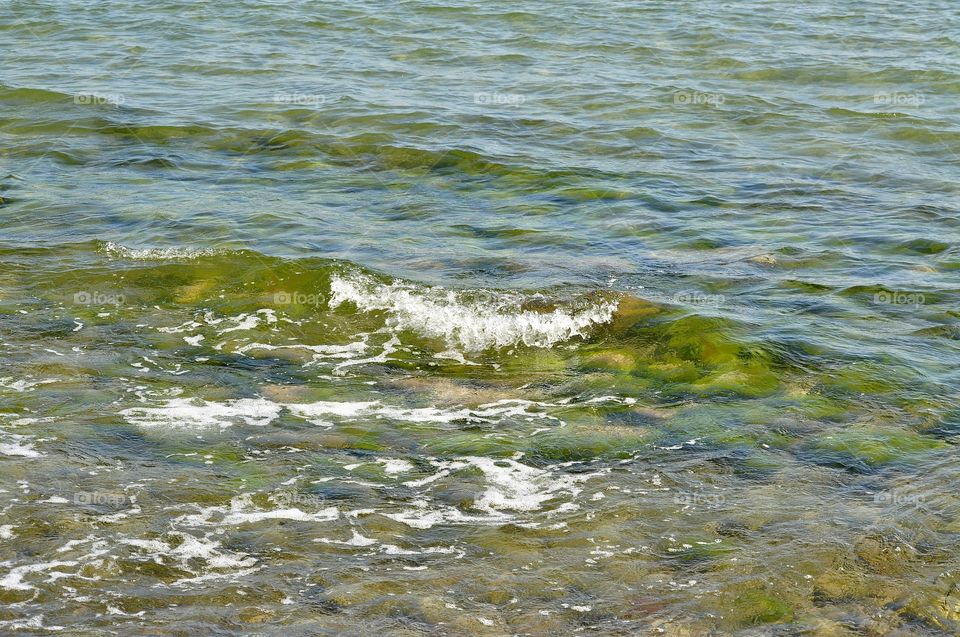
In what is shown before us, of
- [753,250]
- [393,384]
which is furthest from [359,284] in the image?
[753,250]

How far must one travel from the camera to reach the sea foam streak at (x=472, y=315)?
891 centimetres

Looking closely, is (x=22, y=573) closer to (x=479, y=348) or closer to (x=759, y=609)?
(x=759, y=609)

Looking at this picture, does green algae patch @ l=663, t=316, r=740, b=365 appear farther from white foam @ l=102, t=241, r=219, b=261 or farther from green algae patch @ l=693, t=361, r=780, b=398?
white foam @ l=102, t=241, r=219, b=261

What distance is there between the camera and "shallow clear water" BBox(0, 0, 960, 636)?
18.8ft

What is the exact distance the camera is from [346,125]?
14.6 metres

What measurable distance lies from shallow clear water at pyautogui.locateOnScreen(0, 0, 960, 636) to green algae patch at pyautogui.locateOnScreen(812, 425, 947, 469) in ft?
0.08

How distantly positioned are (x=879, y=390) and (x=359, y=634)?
14.9 feet

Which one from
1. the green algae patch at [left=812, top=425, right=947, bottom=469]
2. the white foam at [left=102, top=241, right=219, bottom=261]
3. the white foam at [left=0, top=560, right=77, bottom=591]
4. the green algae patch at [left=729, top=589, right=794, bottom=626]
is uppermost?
the white foam at [left=102, top=241, right=219, bottom=261]

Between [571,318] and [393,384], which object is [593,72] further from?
[393,384]

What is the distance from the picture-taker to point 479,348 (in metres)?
8.77

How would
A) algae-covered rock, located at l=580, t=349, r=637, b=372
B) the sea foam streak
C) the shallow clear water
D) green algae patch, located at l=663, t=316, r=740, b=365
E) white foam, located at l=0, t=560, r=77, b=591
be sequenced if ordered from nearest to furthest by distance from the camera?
white foam, located at l=0, t=560, r=77, b=591, the shallow clear water, algae-covered rock, located at l=580, t=349, r=637, b=372, green algae patch, located at l=663, t=316, r=740, b=365, the sea foam streak

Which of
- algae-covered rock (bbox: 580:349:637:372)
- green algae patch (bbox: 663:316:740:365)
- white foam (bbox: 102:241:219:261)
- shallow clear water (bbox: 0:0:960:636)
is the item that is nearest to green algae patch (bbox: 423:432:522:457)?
shallow clear water (bbox: 0:0:960:636)

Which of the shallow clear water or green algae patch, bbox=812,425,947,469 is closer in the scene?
the shallow clear water

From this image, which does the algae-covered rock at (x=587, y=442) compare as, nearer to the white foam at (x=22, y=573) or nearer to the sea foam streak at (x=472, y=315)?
the sea foam streak at (x=472, y=315)
